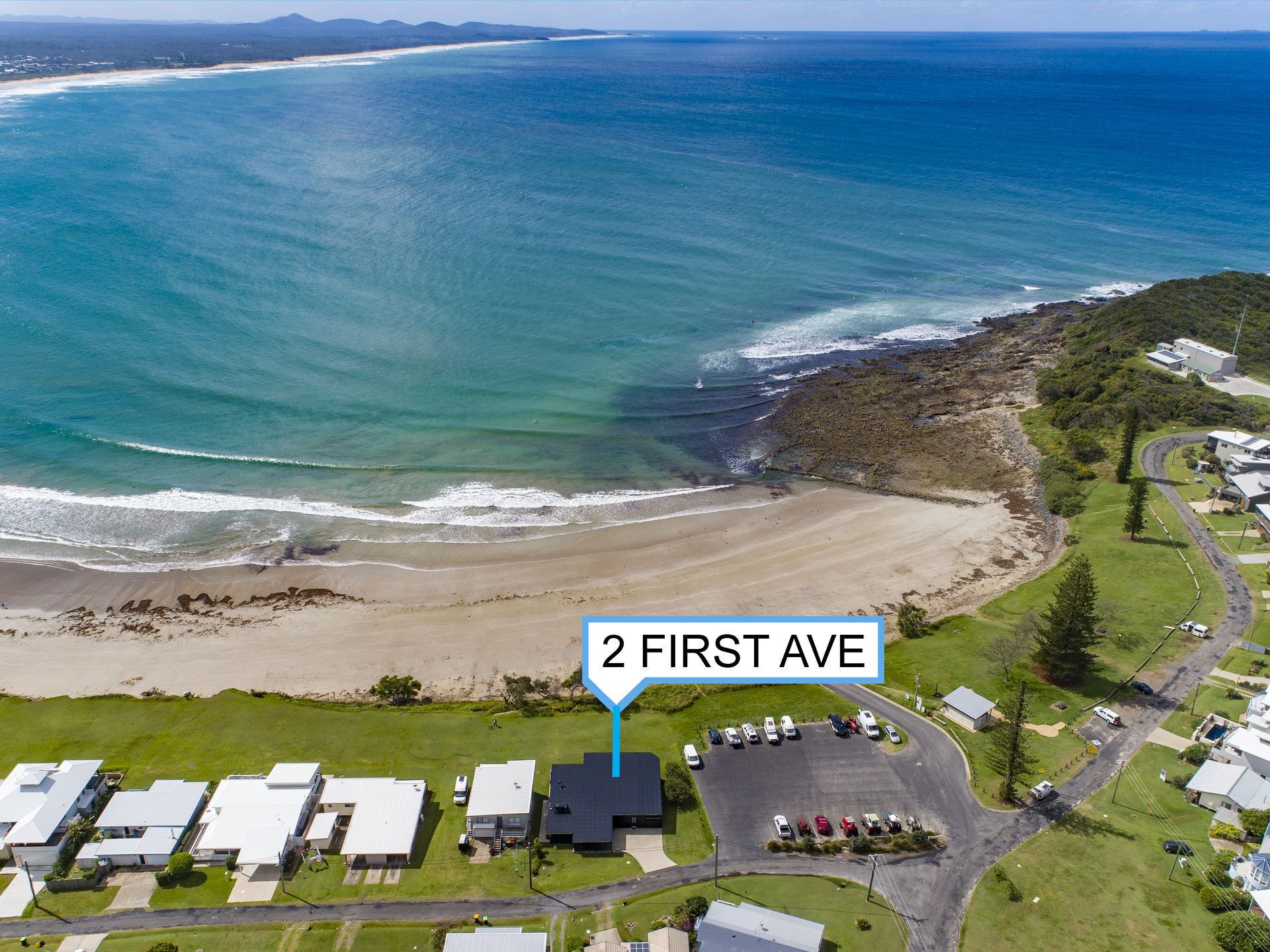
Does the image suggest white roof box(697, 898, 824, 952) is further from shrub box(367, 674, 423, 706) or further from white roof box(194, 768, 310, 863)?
shrub box(367, 674, 423, 706)

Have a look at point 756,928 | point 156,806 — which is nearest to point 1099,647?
point 756,928

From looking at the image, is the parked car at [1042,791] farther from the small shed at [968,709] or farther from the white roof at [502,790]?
the white roof at [502,790]

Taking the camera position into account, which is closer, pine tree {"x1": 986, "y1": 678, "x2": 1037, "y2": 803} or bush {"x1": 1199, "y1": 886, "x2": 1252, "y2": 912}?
bush {"x1": 1199, "y1": 886, "x2": 1252, "y2": 912}

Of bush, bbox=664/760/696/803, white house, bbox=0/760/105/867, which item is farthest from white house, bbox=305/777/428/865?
bush, bbox=664/760/696/803

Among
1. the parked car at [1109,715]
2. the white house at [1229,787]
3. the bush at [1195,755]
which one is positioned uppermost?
the white house at [1229,787]

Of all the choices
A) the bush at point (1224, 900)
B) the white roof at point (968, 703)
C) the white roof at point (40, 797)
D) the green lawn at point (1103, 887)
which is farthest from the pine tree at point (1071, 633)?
the white roof at point (40, 797)

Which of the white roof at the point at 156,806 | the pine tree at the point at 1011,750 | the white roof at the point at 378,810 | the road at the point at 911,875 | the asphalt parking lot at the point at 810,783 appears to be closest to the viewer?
the road at the point at 911,875
